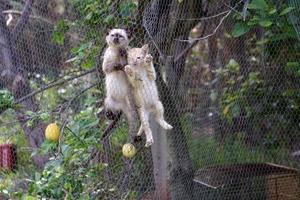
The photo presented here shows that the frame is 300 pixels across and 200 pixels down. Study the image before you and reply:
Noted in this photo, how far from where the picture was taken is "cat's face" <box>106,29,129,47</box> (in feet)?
7.82

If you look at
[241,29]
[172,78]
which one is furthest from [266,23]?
[172,78]

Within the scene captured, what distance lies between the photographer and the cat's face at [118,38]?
2385 millimetres

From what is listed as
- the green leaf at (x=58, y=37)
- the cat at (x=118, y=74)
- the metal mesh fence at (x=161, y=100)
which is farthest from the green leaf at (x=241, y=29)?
the green leaf at (x=58, y=37)

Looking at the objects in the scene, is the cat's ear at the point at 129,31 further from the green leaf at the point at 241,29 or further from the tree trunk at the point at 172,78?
the green leaf at the point at 241,29

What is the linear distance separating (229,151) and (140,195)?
0.98 metres

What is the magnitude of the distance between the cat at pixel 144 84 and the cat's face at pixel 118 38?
3.9 inches

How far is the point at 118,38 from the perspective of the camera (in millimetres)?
2396

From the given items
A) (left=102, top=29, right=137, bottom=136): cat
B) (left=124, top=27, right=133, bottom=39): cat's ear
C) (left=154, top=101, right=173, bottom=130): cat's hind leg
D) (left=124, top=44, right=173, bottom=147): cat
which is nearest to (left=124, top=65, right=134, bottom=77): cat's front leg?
(left=124, top=44, right=173, bottom=147): cat

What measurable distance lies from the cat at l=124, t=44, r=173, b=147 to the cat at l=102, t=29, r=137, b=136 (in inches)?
2.3

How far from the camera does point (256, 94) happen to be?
3775 millimetres

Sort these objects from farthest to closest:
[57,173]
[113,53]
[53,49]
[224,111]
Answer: [224,111] → [53,49] → [57,173] → [113,53]

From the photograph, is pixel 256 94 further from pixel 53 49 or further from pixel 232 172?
pixel 53 49

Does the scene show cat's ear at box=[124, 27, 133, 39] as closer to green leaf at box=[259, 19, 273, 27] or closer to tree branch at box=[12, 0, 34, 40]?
green leaf at box=[259, 19, 273, 27]

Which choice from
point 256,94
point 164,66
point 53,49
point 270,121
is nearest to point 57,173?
point 164,66
